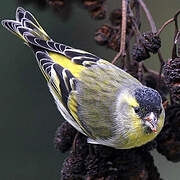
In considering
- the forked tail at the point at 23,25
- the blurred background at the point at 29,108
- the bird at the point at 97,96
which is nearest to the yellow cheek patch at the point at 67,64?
the bird at the point at 97,96

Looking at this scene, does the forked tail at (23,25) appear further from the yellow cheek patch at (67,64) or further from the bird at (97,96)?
the yellow cheek patch at (67,64)

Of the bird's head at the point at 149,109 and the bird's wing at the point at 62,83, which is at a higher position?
the bird's wing at the point at 62,83

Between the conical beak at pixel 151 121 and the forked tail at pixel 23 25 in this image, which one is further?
the forked tail at pixel 23 25

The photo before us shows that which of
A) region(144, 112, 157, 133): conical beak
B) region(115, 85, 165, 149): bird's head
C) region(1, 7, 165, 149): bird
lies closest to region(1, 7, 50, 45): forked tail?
region(1, 7, 165, 149): bird

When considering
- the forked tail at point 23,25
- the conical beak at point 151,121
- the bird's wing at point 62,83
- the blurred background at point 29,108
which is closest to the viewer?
the conical beak at point 151,121

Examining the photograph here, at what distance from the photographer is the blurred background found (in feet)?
11.4

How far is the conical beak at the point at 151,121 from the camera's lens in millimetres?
2396

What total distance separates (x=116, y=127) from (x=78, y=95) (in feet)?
0.69

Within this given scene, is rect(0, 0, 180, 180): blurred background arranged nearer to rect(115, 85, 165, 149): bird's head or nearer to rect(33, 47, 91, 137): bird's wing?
rect(33, 47, 91, 137): bird's wing

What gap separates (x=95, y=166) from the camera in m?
2.28

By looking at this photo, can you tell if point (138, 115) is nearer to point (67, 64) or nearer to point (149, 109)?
point (149, 109)

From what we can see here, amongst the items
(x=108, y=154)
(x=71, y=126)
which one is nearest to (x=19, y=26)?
(x=71, y=126)

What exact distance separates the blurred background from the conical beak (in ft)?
3.50

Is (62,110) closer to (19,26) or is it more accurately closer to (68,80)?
(68,80)
